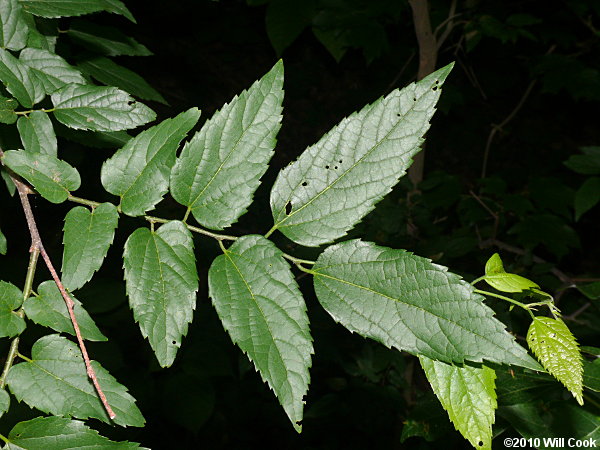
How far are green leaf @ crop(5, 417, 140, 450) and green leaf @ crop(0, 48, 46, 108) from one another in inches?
21.3

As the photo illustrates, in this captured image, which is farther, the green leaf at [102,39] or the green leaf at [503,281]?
the green leaf at [102,39]

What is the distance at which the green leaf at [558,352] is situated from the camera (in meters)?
0.75

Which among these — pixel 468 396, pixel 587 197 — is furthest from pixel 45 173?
pixel 587 197

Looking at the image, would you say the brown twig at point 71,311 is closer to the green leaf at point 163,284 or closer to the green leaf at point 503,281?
the green leaf at point 163,284

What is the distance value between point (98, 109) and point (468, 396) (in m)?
0.79

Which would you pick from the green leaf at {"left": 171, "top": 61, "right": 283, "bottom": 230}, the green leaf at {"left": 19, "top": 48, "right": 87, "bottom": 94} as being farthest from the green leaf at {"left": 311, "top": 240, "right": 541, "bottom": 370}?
the green leaf at {"left": 19, "top": 48, "right": 87, "bottom": 94}

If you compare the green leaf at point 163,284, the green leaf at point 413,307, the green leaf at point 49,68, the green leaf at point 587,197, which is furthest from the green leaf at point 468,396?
the green leaf at point 587,197

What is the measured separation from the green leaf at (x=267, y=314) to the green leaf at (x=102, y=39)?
2.99 feet

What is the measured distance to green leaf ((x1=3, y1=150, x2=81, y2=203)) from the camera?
0.87 m

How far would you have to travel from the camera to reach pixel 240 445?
9.45ft

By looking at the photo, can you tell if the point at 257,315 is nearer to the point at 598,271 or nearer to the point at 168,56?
the point at 168,56

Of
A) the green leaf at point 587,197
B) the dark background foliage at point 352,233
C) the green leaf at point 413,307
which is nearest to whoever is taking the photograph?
the green leaf at point 413,307

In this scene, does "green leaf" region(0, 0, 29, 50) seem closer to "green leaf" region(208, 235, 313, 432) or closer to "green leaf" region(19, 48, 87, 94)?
"green leaf" region(19, 48, 87, 94)

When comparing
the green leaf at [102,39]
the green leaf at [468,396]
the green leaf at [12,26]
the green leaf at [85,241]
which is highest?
the green leaf at [12,26]
